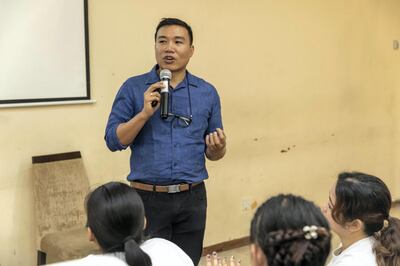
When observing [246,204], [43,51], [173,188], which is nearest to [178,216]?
[173,188]

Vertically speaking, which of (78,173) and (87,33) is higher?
(87,33)

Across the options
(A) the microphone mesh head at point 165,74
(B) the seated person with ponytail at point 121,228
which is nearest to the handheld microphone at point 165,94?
(A) the microphone mesh head at point 165,74

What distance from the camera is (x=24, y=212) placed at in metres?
2.99

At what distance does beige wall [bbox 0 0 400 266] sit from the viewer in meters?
3.01

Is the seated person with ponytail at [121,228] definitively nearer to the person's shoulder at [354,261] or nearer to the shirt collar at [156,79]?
the person's shoulder at [354,261]

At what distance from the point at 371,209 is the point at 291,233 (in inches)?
29.2

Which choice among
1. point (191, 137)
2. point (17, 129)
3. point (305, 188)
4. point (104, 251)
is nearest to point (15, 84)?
point (17, 129)

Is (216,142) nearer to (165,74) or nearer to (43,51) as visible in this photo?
(165,74)

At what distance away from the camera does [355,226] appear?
1888 mm

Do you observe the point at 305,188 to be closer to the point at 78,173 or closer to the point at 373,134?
the point at 373,134

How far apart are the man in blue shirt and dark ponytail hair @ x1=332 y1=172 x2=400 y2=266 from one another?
2.04 feet

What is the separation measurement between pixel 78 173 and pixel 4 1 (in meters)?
1.04

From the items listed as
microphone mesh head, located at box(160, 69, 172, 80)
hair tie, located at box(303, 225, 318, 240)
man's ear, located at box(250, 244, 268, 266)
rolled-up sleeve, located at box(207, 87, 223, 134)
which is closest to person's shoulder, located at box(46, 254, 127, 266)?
man's ear, located at box(250, 244, 268, 266)

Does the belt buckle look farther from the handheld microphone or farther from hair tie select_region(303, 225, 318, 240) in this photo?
hair tie select_region(303, 225, 318, 240)
